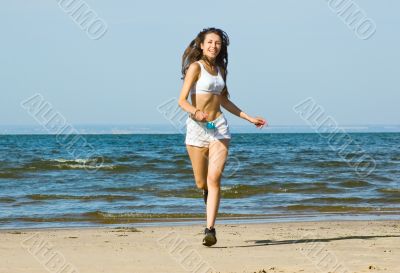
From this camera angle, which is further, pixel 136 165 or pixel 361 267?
pixel 136 165

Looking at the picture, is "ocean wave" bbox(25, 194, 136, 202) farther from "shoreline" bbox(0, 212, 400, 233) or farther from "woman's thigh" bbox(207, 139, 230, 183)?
"woman's thigh" bbox(207, 139, 230, 183)

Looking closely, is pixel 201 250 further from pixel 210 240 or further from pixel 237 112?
pixel 237 112

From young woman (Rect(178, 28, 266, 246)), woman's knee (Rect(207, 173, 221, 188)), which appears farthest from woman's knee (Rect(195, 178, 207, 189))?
woman's knee (Rect(207, 173, 221, 188))

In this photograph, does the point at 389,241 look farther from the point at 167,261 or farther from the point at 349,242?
the point at 167,261

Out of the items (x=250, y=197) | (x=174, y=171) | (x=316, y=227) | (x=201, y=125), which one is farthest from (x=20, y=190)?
(x=201, y=125)

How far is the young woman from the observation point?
650cm

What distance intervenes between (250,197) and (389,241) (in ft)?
23.7

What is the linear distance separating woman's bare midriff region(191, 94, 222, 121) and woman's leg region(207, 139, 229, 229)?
0.24m

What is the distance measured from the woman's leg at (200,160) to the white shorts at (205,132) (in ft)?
0.17

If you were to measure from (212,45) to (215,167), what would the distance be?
1033 millimetres

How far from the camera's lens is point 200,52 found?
6.66 m

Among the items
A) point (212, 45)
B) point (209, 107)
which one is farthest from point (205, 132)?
point (212, 45)

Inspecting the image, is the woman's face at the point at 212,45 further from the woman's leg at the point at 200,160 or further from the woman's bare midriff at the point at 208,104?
the woman's leg at the point at 200,160

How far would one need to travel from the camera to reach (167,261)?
591 cm
